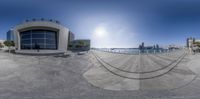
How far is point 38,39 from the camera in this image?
24.5 meters

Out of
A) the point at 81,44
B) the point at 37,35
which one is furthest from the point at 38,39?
the point at 81,44

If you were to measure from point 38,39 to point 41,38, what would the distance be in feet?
2.50

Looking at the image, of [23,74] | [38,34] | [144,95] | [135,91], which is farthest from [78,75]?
[38,34]

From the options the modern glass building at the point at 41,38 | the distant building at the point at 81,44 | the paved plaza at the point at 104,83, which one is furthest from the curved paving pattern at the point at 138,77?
the modern glass building at the point at 41,38

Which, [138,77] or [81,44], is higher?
[81,44]

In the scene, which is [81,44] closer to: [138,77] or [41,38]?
[138,77]

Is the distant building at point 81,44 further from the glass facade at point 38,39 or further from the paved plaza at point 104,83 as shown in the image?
the glass facade at point 38,39

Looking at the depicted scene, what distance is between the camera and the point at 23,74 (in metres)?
10.4

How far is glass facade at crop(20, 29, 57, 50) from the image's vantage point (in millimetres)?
20047

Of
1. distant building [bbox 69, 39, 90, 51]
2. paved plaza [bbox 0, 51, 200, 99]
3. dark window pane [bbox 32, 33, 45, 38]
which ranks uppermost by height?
dark window pane [bbox 32, 33, 45, 38]

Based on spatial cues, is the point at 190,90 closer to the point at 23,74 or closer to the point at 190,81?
the point at 190,81

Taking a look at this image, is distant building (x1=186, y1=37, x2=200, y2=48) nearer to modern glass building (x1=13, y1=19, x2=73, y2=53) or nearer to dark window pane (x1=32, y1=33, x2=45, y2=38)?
modern glass building (x1=13, y1=19, x2=73, y2=53)

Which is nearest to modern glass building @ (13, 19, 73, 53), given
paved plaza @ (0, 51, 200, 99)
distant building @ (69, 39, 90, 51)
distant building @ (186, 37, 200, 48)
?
distant building @ (69, 39, 90, 51)

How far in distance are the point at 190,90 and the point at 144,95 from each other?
109 inches
